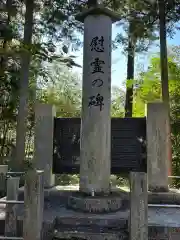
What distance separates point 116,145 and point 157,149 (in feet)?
2.79

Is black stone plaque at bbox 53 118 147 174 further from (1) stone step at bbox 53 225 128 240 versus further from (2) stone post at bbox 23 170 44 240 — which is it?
(2) stone post at bbox 23 170 44 240

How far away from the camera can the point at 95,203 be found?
Result: 4.55 m

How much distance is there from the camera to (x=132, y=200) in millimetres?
3277

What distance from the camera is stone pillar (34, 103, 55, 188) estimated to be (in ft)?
19.4

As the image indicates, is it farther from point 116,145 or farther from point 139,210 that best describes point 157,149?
point 139,210

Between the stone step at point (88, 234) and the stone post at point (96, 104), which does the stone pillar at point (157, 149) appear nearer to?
the stone post at point (96, 104)

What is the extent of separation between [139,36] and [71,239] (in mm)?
7321

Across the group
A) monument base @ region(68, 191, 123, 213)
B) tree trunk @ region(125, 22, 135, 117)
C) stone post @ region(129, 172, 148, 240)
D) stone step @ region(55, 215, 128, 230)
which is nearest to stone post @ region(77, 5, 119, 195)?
monument base @ region(68, 191, 123, 213)

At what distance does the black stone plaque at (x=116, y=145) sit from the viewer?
589 centimetres

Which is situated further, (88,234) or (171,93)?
(171,93)

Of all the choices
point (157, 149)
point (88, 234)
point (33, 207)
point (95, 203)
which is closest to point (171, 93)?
point (157, 149)

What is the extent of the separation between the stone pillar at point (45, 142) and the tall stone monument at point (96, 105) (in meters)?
1.23

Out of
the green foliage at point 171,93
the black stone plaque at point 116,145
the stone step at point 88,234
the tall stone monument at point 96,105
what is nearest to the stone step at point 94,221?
the stone step at point 88,234

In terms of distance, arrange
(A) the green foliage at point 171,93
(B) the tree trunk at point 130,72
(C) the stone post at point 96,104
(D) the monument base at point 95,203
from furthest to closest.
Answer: (B) the tree trunk at point 130,72 → (A) the green foliage at point 171,93 → (C) the stone post at point 96,104 → (D) the monument base at point 95,203
